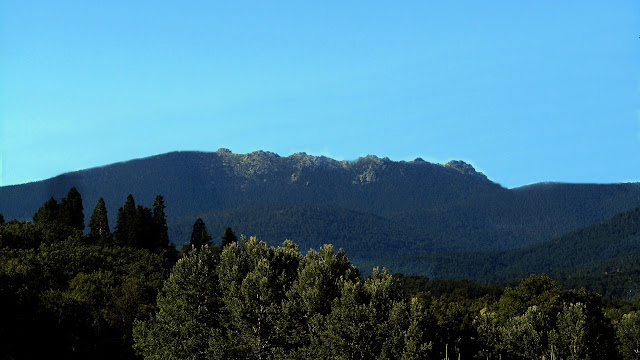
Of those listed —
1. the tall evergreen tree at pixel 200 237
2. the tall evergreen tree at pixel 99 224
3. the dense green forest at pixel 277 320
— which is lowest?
the dense green forest at pixel 277 320

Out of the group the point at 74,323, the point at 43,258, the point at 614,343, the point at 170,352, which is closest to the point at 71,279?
the point at 43,258

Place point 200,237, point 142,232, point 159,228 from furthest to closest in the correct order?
point 200,237
point 159,228
point 142,232

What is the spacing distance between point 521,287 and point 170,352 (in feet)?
194

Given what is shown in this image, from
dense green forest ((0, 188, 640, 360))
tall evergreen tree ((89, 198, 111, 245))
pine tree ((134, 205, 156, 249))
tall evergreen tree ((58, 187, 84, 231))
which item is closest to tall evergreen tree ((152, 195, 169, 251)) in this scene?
pine tree ((134, 205, 156, 249))

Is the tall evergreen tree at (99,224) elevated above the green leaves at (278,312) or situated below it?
above

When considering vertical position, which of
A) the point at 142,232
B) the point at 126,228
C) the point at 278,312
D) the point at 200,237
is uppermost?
the point at 126,228

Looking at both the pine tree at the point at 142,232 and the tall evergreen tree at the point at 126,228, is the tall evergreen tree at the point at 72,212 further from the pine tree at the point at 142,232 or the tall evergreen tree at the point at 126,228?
the pine tree at the point at 142,232

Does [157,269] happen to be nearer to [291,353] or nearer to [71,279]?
[71,279]

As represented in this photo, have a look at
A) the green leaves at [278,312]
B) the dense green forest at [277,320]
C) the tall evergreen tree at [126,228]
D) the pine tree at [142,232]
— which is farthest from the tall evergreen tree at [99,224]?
the green leaves at [278,312]

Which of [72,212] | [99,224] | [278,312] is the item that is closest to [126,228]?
[99,224]

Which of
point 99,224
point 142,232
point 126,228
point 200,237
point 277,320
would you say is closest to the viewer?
point 277,320

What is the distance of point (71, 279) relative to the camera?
120688 mm

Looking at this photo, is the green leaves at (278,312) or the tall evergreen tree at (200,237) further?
Result: the tall evergreen tree at (200,237)

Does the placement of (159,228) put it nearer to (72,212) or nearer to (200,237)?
(200,237)
